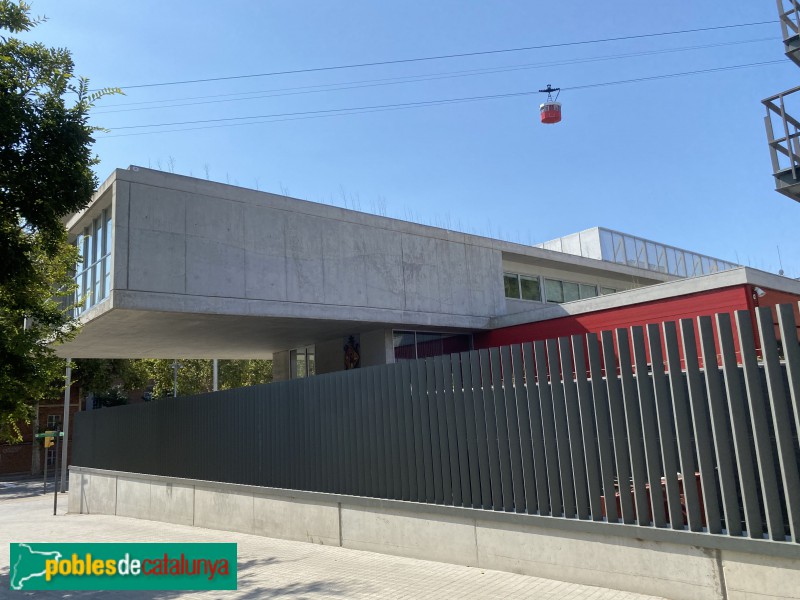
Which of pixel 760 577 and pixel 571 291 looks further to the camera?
pixel 571 291

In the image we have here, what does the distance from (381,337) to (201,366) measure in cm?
3025

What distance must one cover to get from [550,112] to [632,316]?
7583 mm

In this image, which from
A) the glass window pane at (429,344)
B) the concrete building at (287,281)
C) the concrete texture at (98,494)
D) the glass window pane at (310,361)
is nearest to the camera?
the concrete building at (287,281)

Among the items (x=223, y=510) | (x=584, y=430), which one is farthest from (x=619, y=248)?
(x=584, y=430)

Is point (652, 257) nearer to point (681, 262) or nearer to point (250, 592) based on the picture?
point (681, 262)

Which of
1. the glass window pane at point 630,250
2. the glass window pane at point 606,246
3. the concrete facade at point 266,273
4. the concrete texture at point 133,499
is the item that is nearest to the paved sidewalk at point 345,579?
the concrete texture at point 133,499

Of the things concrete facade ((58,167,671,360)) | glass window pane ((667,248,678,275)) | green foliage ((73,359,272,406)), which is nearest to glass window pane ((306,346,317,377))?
concrete facade ((58,167,671,360))

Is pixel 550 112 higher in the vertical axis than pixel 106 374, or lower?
higher

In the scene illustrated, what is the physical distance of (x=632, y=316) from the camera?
15641 millimetres

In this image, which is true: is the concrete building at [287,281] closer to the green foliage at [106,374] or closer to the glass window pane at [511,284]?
the glass window pane at [511,284]

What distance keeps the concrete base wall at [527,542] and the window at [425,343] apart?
711 cm

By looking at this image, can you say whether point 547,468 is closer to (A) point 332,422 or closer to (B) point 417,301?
(A) point 332,422

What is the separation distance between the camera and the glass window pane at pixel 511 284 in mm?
21028

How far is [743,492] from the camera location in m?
5.60
